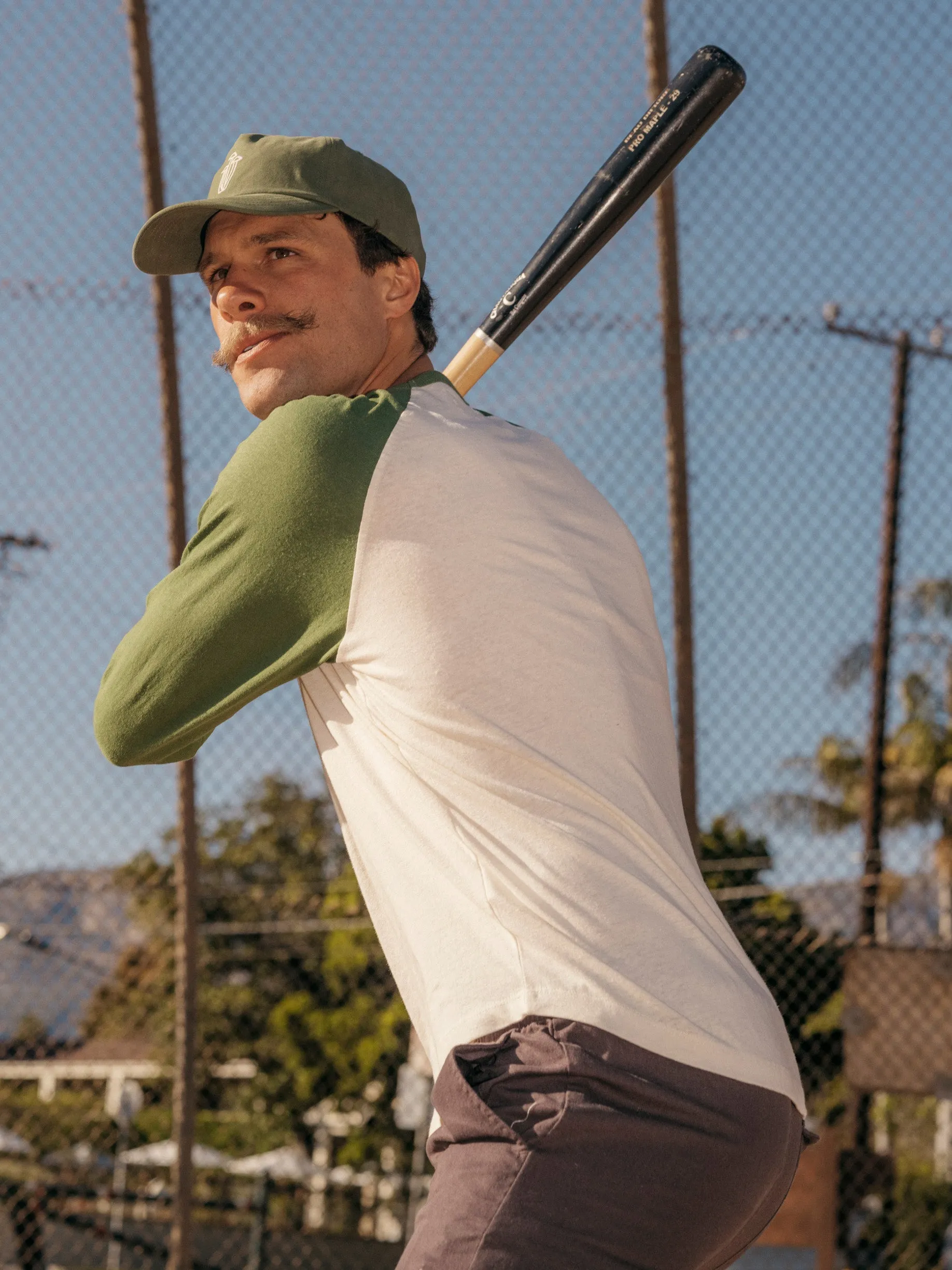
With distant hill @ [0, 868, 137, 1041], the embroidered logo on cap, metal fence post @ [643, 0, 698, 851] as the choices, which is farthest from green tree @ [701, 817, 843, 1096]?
the embroidered logo on cap

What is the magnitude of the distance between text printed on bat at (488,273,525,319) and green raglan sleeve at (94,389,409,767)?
0.92 metres

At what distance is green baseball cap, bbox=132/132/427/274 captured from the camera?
168 cm

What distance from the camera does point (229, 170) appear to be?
1.75 m

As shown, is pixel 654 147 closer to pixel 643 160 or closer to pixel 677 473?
pixel 643 160

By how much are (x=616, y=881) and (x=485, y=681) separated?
21 centimetres

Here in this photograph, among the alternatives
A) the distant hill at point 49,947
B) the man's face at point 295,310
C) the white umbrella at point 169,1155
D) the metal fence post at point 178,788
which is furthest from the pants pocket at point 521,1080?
the white umbrella at point 169,1155

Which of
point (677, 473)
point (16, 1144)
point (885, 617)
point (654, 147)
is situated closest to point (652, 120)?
point (654, 147)

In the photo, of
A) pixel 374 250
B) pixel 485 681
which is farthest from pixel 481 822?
pixel 374 250

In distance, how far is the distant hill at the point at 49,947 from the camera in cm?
458

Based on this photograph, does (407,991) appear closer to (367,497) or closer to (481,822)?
(481,822)

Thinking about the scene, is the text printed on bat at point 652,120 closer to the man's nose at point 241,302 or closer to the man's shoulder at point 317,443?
the man's nose at point 241,302

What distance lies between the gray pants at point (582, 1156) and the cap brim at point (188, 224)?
0.93m

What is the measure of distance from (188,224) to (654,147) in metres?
0.70

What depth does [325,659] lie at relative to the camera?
1398mm
